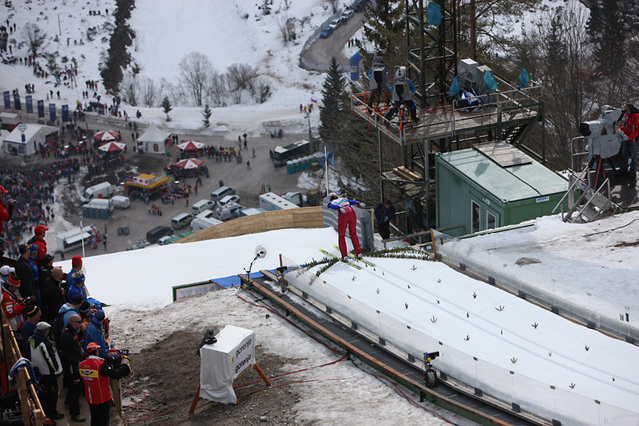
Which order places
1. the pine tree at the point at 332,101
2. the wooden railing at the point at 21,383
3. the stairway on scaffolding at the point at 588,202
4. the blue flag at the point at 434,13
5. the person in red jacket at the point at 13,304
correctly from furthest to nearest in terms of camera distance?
the pine tree at the point at 332,101 < the blue flag at the point at 434,13 < the stairway on scaffolding at the point at 588,202 < the person in red jacket at the point at 13,304 < the wooden railing at the point at 21,383

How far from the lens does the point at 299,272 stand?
19.2 meters

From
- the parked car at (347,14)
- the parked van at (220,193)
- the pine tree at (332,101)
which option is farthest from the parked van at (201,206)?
the parked car at (347,14)

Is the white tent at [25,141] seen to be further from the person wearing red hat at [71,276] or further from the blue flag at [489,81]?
the person wearing red hat at [71,276]

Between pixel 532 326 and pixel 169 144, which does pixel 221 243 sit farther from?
pixel 169 144

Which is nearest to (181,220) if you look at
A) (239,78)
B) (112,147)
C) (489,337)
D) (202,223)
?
(202,223)

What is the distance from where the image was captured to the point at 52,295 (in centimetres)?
1441

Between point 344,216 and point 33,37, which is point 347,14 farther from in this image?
point 344,216

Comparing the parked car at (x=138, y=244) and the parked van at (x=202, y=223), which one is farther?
the parked car at (x=138, y=244)

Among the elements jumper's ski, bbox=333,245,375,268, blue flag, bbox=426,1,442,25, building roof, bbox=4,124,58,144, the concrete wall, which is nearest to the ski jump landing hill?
jumper's ski, bbox=333,245,375,268

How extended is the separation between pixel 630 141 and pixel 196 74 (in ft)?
306

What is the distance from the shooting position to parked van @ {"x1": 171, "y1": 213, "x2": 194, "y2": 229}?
7256 cm

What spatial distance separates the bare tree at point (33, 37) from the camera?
115250mm

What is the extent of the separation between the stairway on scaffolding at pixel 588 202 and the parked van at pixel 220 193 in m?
56.6

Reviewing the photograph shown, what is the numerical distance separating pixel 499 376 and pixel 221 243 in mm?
15062
